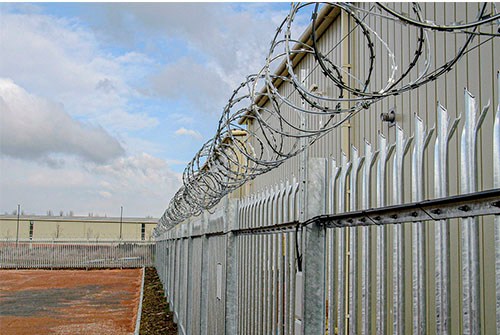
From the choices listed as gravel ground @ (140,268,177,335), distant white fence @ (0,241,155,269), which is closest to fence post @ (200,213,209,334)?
gravel ground @ (140,268,177,335)

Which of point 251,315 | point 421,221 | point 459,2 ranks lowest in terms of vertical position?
point 251,315

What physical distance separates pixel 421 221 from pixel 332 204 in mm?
1044

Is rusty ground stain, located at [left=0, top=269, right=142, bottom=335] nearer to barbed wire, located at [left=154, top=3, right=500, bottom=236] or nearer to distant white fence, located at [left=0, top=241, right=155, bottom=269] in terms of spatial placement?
barbed wire, located at [left=154, top=3, right=500, bottom=236]

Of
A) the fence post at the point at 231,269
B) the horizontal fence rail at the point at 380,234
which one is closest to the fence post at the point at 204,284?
the horizontal fence rail at the point at 380,234

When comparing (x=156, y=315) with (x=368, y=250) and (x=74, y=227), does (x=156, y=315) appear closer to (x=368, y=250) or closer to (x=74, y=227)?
(x=368, y=250)

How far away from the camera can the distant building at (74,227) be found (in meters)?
56.2

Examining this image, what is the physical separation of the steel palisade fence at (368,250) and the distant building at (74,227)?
A: 167ft

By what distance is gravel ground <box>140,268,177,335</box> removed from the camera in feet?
40.2

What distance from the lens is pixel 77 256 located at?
123ft

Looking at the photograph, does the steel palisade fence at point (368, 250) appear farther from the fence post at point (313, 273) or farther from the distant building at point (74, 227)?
the distant building at point (74, 227)

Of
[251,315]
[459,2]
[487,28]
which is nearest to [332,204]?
[251,315]

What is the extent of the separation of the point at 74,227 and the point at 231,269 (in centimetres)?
5432

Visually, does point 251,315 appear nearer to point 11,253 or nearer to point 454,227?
point 454,227

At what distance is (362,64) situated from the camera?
8133 millimetres
